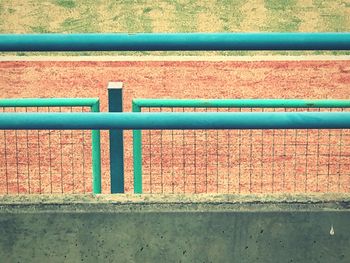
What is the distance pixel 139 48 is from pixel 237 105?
206cm

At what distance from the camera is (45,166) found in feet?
28.7

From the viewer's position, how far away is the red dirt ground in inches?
585

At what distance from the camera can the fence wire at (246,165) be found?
7762 mm

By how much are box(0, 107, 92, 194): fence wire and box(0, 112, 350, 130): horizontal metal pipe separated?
479 centimetres

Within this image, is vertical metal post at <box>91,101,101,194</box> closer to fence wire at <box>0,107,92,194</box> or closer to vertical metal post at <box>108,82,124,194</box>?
vertical metal post at <box>108,82,124,194</box>

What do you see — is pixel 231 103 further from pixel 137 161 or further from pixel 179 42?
pixel 179 42

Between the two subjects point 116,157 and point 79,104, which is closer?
point 116,157

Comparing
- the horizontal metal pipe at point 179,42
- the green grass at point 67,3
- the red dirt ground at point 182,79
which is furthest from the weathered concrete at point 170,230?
the green grass at point 67,3

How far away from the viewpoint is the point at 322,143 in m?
9.65

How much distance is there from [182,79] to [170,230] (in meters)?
12.8

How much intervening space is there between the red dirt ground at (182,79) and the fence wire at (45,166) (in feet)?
12.5

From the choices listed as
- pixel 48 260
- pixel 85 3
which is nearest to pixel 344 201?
pixel 48 260

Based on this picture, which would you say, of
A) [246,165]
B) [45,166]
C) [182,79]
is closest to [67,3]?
[182,79]

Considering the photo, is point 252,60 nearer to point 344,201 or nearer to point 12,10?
point 12,10
